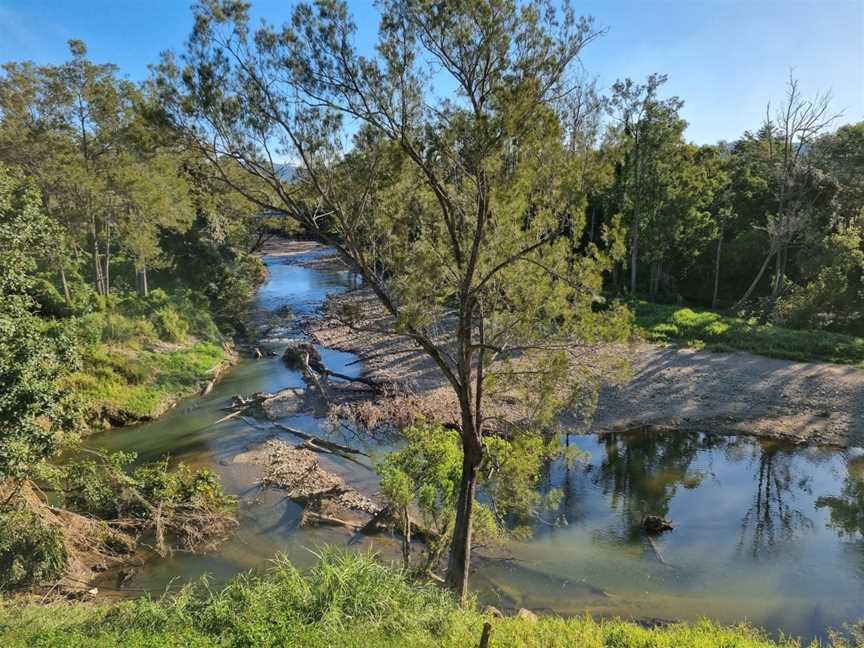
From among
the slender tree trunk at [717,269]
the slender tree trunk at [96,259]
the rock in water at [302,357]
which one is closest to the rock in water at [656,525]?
the rock in water at [302,357]

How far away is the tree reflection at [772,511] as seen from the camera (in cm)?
1386

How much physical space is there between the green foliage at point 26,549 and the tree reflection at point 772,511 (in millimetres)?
15551

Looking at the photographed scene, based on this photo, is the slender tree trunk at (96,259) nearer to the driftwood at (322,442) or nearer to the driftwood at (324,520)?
the driftwood at (322,442)

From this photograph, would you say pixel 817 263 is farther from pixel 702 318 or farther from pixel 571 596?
pixel 571 596

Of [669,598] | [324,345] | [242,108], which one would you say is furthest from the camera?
[324,345]

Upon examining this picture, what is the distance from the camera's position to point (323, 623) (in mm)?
7555

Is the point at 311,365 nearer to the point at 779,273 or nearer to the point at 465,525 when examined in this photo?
the point at 465,525

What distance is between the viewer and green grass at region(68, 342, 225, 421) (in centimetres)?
2036

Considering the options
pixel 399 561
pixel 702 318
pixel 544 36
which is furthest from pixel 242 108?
pixel 702 318

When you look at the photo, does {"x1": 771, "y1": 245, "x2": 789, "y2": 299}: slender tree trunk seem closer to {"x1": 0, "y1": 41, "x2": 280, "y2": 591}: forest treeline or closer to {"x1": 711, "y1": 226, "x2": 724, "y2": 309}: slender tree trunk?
{"x1": 711, "y1": 226, "x2": 724, "y2": 309}: slender tree trunk

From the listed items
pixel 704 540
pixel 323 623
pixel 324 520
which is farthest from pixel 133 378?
pixel 704 540

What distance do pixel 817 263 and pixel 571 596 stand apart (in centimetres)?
2547

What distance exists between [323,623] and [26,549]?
7.75m

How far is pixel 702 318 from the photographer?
96.4ft
